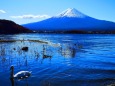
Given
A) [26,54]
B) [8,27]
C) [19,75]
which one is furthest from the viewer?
[8,27]

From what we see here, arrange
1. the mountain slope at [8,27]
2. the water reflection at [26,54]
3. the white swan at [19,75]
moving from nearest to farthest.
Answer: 1. the white swan at [19,75]
2. the water reflection at [26,54]
3. the mountain slope at [8,27]

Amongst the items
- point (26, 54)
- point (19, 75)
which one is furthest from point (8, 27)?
point (19, 75)

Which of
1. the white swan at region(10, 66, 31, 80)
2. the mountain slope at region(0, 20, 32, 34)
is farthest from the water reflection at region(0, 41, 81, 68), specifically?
the mountain slope at region(0, 20, 32, 34)

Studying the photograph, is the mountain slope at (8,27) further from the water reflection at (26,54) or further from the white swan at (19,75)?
the white swan at (19,75)

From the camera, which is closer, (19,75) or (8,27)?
(19,75)

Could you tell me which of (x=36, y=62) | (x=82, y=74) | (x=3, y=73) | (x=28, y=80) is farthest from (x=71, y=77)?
(x=36, y=62)

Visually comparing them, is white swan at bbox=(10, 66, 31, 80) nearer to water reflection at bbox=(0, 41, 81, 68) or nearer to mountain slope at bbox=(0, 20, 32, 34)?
water reflection at bbox=(0, 41, 81, 68)

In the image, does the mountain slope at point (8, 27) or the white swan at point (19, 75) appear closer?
the white swan at point (19, 75)

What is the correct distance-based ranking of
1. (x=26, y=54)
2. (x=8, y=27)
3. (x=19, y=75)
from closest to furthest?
(x=19, y=75)
(x=26, y=54)
(x=8, y=27)

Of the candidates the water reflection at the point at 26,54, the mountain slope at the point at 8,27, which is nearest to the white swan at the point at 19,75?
the water reflection at the point at 26,54

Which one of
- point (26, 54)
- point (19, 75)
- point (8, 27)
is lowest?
point (26, 54)

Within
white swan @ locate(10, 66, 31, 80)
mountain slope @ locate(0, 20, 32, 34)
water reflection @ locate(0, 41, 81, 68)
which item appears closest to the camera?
white swan @ locate(10, 66, 31, 80)

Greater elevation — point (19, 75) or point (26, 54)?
point (19, 75)

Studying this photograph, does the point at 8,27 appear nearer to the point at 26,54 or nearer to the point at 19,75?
the point at 26,54
